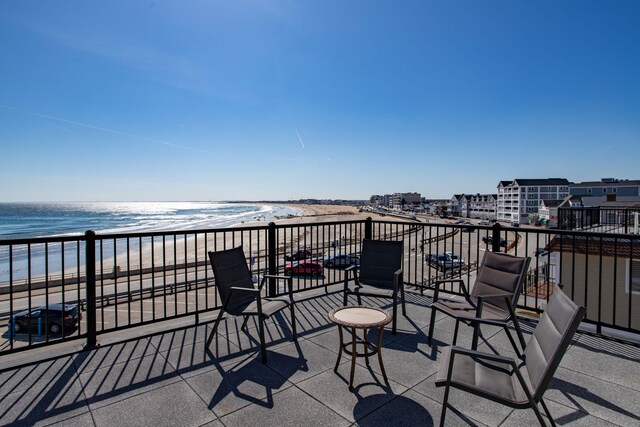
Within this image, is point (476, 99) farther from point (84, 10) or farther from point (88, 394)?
point (88, 394)

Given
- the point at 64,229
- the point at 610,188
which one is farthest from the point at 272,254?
the point at 610,188

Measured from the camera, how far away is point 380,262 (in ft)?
13.5

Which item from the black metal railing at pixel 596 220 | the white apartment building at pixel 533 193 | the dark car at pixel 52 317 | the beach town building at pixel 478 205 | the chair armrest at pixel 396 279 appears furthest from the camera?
the beach town building at pixel 478 205

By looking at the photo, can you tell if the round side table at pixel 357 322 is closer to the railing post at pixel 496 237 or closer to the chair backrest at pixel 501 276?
the chair backrest at pixel 501 276

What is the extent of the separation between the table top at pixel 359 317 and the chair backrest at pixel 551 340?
954 millimetres

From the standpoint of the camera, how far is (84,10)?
628 centimetres

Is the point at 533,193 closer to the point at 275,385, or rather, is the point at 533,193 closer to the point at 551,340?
the point at 551,340

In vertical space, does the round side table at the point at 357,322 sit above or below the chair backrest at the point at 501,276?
below

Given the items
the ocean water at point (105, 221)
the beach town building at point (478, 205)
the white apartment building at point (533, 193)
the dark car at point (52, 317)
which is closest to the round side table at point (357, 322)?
the ocean water at point (105, 221)

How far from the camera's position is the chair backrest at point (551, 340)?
56.4 inches

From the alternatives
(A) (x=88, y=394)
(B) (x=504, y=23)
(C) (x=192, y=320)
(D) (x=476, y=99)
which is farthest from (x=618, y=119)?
(A) (x=88, y=394)

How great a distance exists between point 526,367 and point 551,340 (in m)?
0.42

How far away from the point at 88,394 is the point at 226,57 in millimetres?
8219

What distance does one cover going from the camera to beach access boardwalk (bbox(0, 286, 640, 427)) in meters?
2.01
